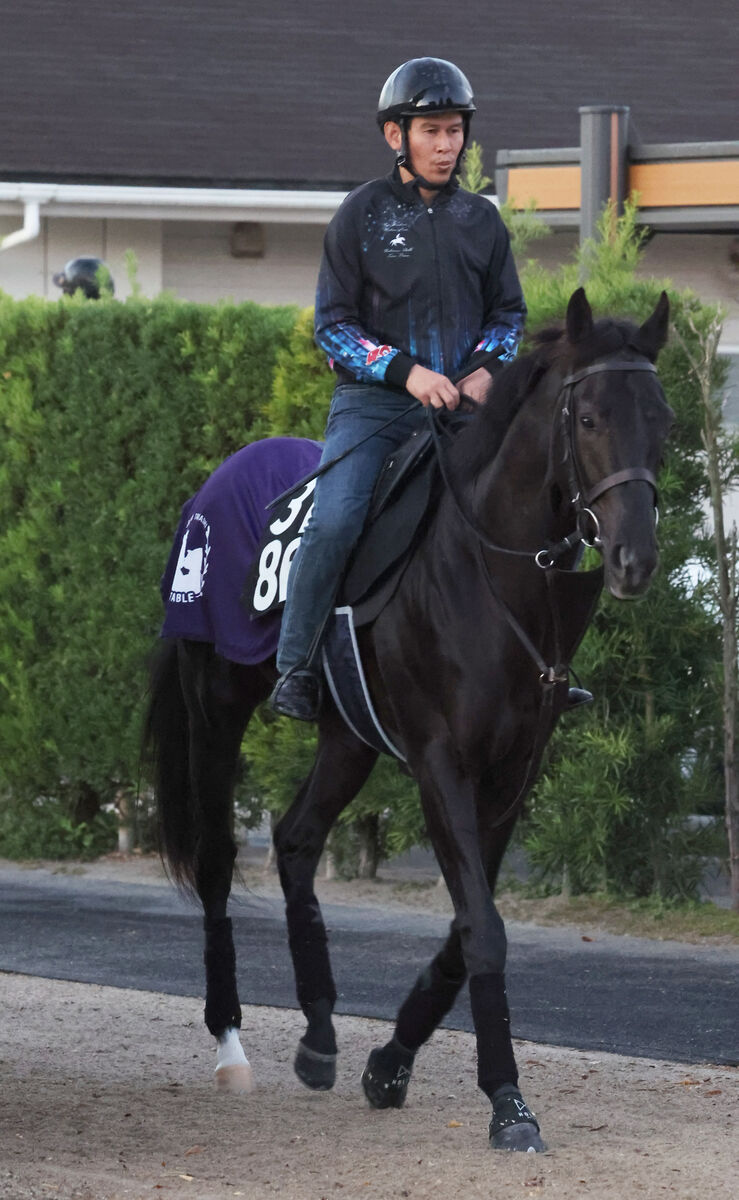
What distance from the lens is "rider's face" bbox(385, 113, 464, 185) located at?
18.6 feet

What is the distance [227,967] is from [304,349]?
13.7 ft

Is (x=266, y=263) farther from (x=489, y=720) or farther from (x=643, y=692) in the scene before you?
(x=489, y=720)

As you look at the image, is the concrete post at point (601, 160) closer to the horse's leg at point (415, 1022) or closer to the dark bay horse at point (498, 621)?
the dark bay horse at point (498, 621)

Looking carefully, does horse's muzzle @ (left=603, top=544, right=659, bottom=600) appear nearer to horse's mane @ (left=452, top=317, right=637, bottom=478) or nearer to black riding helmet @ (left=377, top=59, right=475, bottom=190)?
horse's mane @ (left=452, top=317, right=637, bottom=478)

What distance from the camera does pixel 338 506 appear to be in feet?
18.5

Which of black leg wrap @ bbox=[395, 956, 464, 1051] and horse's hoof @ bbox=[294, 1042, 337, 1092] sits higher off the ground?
black leg wrap @ bbox=[395, 956, 464, 1051]

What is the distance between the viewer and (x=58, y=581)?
10.7 meters

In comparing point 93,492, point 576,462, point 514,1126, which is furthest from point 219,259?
point 514,1126

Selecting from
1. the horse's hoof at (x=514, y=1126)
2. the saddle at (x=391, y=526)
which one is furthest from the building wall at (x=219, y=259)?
the horse's hoof at (x=514, y=1126)

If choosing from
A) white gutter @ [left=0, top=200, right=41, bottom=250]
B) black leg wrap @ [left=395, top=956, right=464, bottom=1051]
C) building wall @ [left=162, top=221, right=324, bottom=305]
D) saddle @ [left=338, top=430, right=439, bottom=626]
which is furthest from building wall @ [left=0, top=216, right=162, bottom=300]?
black leg wrap @ [left=395, top=956, right=464, bottom=1051]

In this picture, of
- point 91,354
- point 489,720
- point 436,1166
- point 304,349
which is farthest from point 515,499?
point 91,354

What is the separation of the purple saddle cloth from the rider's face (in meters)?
1.19

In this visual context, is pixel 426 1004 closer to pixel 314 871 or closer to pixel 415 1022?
pixel 415 1022

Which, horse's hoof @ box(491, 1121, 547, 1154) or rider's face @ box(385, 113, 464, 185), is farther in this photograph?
rider's face @ box(385, 113, 464, 185)
